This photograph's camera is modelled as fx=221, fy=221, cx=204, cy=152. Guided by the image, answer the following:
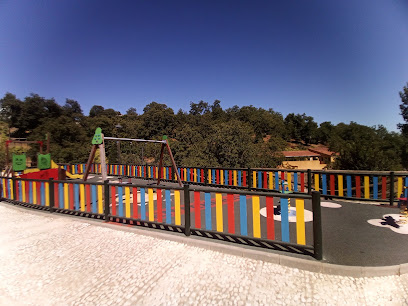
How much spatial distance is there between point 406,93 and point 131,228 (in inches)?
2322

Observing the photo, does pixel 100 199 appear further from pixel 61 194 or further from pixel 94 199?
pixel 61 194

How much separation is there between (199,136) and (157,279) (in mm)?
23369

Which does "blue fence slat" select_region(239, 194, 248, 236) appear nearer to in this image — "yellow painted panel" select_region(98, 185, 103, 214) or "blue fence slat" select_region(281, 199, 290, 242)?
"blue fence slat" select_region(281, 199, 290, 242)

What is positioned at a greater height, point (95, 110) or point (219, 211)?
point (95, 110)

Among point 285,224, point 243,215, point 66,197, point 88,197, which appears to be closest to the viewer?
point 285,224

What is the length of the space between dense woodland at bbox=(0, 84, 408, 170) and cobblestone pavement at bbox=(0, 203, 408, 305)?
13.8 metres

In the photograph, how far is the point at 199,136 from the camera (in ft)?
86.0

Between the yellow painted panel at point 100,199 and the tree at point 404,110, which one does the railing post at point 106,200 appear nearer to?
the yellow painted panel at point 100,199

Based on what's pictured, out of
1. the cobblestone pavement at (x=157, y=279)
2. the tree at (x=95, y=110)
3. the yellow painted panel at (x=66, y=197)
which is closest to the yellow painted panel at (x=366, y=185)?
the cobblestone pavement at (x=157, y=279)

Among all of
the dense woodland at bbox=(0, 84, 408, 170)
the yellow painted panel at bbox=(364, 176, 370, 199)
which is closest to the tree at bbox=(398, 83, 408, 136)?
the dense woodland at bbox=(0, 84, 408, 170)

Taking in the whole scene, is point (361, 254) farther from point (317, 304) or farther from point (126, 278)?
point (126, 278)

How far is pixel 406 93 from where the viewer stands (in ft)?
145

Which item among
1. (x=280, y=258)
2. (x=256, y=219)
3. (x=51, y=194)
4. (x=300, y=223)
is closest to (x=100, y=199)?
(x=51, y=194)

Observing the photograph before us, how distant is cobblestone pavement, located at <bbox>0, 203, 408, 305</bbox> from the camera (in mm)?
2688
